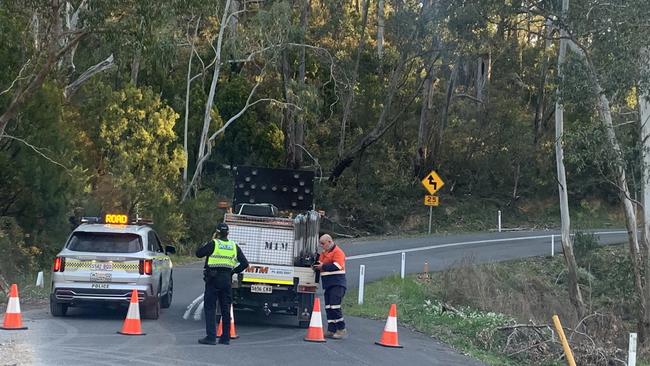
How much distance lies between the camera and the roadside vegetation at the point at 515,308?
52.1ft

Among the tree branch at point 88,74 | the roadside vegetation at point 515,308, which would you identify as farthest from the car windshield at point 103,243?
the tree branch at point 88,74

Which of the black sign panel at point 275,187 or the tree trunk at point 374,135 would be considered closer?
the black sign panel at point 275,187

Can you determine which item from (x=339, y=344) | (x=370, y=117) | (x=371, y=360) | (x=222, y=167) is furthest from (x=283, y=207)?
(x=370, y=117)

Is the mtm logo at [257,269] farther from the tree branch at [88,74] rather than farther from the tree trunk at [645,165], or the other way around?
the tree branch at [88,74]

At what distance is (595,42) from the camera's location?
80.5 ft

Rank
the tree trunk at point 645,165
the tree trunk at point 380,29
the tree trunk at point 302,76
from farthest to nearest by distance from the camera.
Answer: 1. the tree trunk at point 380,29
2. the tree trunk at point 302,76
3. the tree trunk at point 645,165

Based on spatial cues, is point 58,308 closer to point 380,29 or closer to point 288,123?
point 288,123

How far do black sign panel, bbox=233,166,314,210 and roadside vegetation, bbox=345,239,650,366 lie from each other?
2.71 meters

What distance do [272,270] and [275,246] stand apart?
1.41 feet

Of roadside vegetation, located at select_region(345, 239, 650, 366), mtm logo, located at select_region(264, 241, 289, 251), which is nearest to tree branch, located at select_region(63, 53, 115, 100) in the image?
roadside vegetation, located at select_region(345, 239, 650, 366)

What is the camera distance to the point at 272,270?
16.1 meters

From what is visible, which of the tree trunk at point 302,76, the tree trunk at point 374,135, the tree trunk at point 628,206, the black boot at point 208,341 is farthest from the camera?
the tree trunk at point 374,135

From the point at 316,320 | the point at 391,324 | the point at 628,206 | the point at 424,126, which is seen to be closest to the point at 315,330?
the point at 316,320

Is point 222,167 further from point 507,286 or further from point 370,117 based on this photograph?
point 507,286
